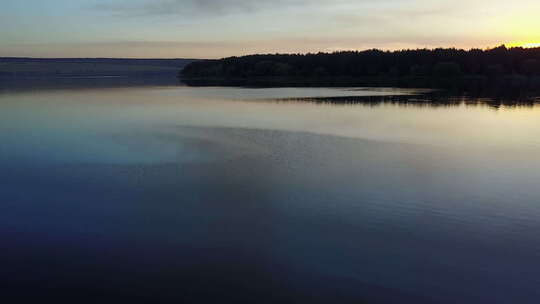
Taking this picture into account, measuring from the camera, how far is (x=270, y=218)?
621 centimetres

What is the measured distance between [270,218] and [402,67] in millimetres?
53747

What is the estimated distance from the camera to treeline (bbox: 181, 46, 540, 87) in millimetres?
53844

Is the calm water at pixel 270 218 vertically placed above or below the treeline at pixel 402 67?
below

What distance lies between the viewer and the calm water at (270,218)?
14.6ft

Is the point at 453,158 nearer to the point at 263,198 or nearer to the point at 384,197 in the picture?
the point at 384,197

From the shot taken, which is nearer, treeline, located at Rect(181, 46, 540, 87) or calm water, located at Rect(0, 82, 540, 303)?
calm water, located at Rect(0, 82, 540, 303)

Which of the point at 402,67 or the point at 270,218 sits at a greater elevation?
the point at 402,67

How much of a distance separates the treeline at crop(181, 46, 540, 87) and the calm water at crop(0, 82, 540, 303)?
1626 inches

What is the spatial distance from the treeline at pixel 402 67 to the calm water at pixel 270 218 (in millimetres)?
41306

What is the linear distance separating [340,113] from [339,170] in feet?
33.4

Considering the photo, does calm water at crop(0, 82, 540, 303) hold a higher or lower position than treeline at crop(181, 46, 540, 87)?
lower

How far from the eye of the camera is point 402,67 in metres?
56.5

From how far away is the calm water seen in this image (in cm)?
445

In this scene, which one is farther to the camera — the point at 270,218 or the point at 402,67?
the point at 402,67
